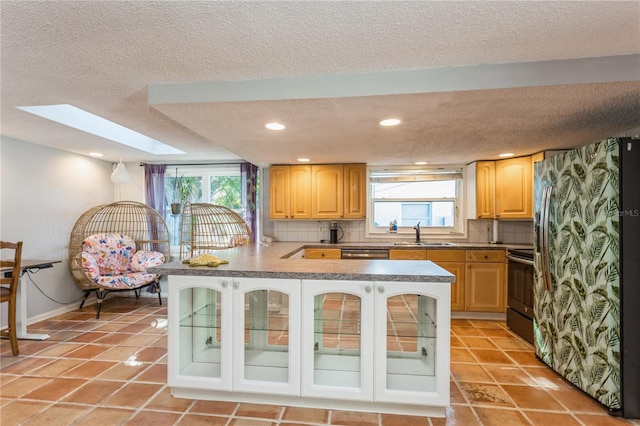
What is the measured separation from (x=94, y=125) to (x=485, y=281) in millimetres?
4821

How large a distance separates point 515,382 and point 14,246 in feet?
14.0

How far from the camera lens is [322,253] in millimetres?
4215

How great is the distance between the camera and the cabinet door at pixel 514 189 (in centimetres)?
383

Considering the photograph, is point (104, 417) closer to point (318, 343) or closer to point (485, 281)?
point (318, 343)

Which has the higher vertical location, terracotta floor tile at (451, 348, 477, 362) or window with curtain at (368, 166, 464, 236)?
window with curtain at (368, 166, 464, 236)

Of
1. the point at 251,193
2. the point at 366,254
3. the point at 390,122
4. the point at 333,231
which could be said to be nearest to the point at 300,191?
the point at 333,231

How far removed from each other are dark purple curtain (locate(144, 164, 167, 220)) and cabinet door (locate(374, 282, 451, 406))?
14.0 feet

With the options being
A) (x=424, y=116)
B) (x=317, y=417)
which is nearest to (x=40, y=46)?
(x=424, y=116)

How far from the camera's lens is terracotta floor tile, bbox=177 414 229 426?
191 centimetres

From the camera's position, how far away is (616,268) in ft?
6.45

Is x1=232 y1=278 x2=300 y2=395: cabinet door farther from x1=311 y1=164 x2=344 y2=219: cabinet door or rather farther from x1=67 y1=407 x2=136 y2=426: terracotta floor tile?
x1=311 y1=164 x2=344 y2=219: cabinet door

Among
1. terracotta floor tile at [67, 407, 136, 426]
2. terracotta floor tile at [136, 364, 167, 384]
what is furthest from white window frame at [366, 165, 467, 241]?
terracotta floor tile at [67, 407, 136, 426]

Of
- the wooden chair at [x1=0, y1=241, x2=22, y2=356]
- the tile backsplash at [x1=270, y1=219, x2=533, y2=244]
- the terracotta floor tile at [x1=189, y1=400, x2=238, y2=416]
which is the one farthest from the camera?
the tile backsplash at [x1=270, y1=219, x2=533, y2=244]

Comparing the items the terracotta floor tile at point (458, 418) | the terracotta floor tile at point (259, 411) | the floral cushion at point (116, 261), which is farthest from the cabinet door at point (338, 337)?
the floral cushion at point (116, 261)
